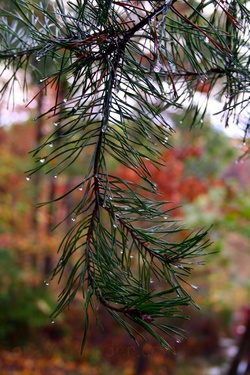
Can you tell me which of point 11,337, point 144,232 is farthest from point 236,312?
point 144,232

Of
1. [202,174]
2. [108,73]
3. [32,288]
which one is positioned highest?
[202,174]

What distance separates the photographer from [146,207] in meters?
0.52

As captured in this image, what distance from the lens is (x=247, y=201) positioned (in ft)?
8.09

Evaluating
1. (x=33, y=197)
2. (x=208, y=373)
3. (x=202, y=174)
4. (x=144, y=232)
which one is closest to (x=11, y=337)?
(x=33, y=197)

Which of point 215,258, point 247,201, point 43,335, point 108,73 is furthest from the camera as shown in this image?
point 43,335

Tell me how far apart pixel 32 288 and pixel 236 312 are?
2.41 metres

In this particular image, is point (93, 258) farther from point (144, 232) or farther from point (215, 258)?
A: point (215, 258)

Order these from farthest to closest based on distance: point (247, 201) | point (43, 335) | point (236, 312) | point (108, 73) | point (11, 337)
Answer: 1. point (236, 312)
2. point (43, 335)
3. point (11, 337)
4. point (247, 201)
5. point (108, 73)

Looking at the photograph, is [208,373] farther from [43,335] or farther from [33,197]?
[33,197]

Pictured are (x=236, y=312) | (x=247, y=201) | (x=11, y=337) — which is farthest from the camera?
(x=236, y=312)

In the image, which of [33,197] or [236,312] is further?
[236,312]

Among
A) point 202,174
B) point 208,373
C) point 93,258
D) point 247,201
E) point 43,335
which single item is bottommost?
point 208,373

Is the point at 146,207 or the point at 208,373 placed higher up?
the point at 146,207

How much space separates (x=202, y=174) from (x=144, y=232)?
13.1 feet
